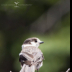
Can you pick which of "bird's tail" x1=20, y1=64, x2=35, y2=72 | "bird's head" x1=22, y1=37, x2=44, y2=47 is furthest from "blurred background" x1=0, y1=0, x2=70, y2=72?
"bird's tail" x1=20, y1=64, x2=35, y2=72

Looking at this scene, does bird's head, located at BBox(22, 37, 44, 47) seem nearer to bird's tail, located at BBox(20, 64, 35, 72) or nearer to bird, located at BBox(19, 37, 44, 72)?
bird, located at BBox(19, 37, 44, 72)

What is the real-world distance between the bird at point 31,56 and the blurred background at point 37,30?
0.06 m

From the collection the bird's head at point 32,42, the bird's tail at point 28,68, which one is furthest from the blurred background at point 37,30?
the bird's tail at point 28,68

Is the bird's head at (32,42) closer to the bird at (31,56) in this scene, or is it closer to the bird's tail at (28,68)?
the bird at (31,56)

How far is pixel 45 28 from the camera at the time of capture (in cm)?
187

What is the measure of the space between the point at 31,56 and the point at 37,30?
0.32 meters

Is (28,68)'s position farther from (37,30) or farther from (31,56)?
(37,30)

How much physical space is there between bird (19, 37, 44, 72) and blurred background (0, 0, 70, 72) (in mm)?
59

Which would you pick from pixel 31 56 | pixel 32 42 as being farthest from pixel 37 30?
pixel 31 56

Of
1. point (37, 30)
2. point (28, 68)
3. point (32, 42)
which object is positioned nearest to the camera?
point (28, 68)

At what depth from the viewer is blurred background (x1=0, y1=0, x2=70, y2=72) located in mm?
1809

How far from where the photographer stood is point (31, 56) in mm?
1568

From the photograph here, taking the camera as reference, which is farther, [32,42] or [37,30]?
[37,30]

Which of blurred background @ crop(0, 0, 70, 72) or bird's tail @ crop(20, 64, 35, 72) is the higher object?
blurred background @ crop(0, 0, 70, 72)
